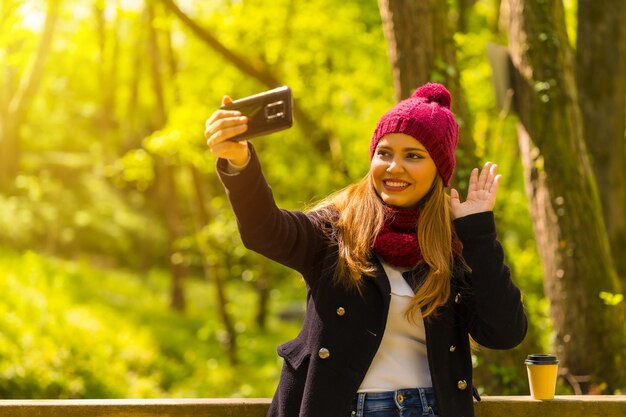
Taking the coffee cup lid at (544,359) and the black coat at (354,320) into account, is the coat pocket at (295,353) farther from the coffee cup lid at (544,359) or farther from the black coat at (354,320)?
the coffee cup lid at (544,359)

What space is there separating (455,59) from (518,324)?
320 cm

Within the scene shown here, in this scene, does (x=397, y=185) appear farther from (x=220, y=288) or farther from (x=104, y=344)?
(x=220, y=288)

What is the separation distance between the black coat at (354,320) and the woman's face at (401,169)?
216mm

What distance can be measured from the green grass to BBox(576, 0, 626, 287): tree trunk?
312 cm

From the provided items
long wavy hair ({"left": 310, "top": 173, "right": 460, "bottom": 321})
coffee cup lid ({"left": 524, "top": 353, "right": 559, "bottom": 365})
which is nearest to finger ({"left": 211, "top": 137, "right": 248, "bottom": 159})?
long wavy hair ({"left": 310, "top": 173, "right": 460, "bottom": 321})

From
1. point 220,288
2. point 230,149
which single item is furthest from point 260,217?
point 220,288

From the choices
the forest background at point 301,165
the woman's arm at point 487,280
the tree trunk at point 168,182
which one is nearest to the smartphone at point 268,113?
the woman's arm at point 487,280

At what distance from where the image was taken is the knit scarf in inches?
121

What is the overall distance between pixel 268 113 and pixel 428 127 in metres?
0.68

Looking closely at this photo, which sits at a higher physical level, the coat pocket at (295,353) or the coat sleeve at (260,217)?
the coat sleeve at (260,217)

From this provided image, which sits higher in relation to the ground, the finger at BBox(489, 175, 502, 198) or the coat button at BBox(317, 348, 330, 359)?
the finger at BBox(489, 175, 502, 198)

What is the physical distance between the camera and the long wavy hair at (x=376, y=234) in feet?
9.85

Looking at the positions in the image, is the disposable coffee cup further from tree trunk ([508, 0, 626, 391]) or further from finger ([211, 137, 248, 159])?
tree trunk ([508, 0, 626, 391])

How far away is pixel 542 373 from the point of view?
12.4 ft
